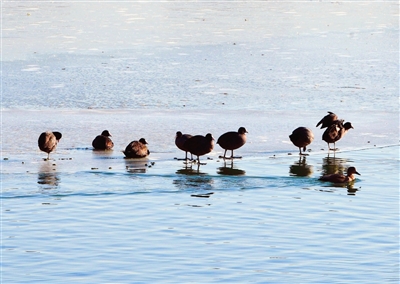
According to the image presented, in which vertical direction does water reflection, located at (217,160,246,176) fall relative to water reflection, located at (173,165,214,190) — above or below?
above

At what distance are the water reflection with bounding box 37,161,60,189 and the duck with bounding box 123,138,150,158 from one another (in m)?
1.29

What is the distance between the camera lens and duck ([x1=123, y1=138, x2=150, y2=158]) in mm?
15133

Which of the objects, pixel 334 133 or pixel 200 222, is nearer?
pixel 200 222

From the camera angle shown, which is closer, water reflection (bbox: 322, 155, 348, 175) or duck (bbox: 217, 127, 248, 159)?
water reflection (bbox: 322, 155, 348, 175)

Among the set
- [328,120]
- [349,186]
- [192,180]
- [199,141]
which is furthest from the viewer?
[328,120]

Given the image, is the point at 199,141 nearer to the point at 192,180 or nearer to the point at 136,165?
the point at 136,165

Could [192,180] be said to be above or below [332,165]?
below

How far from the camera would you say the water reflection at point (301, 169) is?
561 inches

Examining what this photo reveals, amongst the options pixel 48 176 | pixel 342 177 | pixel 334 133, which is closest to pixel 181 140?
pixel 48 176

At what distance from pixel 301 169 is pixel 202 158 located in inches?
77.2

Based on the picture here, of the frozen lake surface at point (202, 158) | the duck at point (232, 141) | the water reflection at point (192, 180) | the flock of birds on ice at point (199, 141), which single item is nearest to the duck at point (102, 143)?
the flock of birds on ice at point (199, 141)

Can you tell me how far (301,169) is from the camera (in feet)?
47.9

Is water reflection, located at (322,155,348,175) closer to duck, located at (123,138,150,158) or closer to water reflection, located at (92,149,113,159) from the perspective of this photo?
duck, located at (123,138,150,158)

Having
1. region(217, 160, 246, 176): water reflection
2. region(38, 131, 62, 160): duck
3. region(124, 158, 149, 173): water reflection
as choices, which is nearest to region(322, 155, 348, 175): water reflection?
region(217, 160, 246, 176): water reflection
